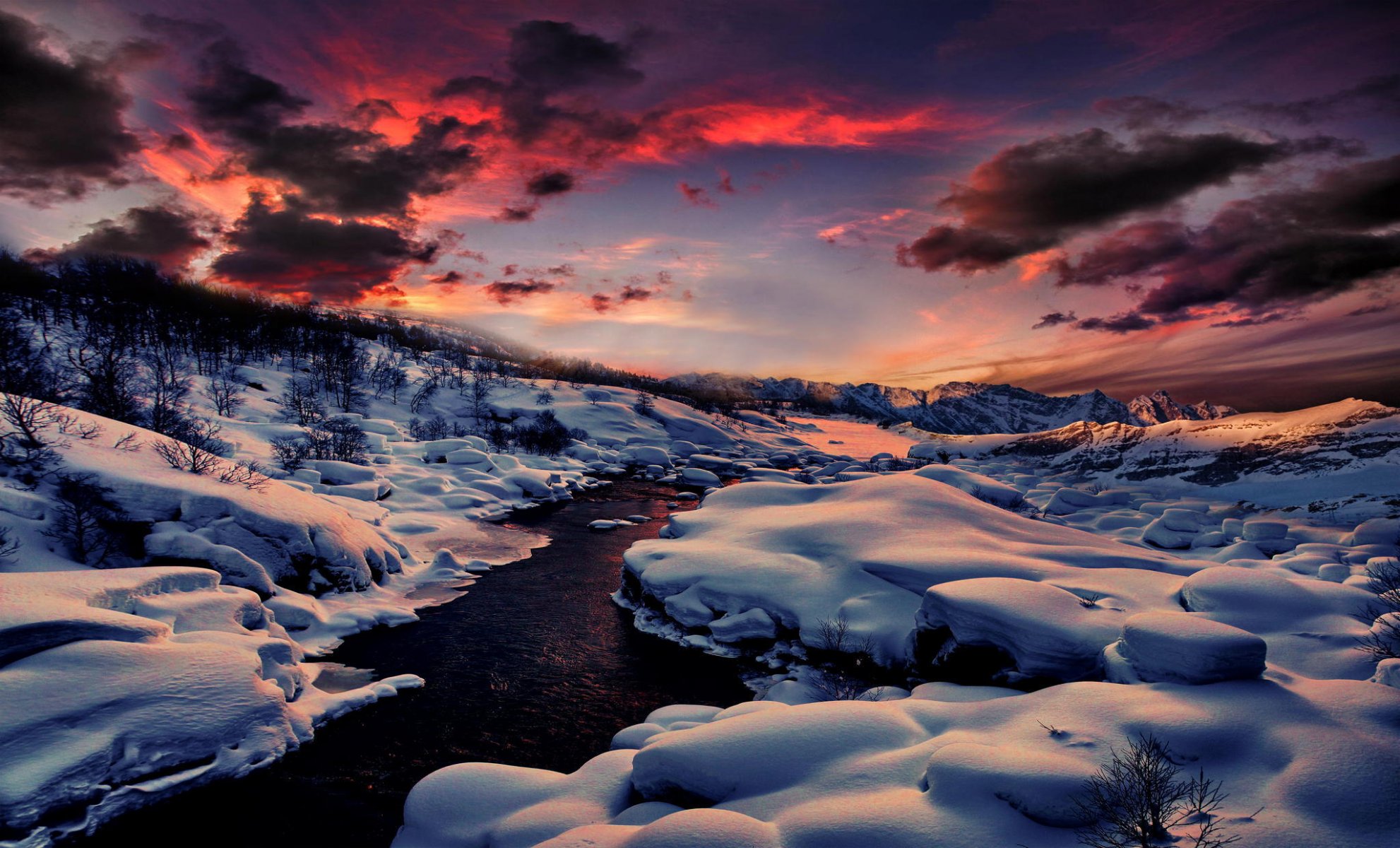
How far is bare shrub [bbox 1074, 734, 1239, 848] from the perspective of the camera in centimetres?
Answer: 460

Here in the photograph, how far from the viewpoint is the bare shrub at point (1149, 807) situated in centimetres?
460

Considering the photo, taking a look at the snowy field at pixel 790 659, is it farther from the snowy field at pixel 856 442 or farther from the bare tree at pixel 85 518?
the snowy field at pixel 856 442

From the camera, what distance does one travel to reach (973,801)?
17.7 feet

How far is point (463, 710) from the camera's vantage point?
11.5 metres

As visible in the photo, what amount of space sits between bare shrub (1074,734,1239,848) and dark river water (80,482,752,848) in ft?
27.6

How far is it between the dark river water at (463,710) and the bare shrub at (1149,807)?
840 centimetres

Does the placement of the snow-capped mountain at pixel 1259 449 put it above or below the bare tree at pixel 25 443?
below

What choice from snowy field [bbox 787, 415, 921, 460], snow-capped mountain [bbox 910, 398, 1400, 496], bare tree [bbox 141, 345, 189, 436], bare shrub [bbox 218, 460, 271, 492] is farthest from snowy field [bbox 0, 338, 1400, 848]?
snowy field [bbox 787, 415, 921, 460]

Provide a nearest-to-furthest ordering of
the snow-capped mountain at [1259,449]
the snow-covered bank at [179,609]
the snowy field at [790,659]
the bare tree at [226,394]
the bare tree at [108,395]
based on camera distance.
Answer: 1. the snowy field at [790,659]
2. the snow-covered bank at [179,609]
3. the bare tree at [108,395]
4. the snow-capped mountain at [1259,449]
5. the bare tree at [226,394]

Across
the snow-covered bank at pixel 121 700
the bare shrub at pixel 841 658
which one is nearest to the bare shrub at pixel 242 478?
the snow-covered bank at pixel 121 700

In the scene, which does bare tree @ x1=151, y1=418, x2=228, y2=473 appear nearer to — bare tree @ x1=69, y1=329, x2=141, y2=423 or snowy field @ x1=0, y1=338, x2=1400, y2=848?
snowy field @ x1=0, y1=338, x2=1400, y2=848

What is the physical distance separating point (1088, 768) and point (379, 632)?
17043 mm

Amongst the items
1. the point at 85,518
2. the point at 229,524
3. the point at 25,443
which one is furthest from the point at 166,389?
the point at 229,524

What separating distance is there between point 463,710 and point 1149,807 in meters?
12.1
